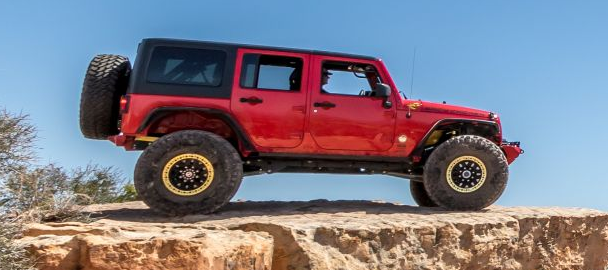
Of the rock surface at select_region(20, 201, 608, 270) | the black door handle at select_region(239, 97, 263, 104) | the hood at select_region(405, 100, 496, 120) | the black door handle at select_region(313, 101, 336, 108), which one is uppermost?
the hood at select_region(405, 100, 496, 120)

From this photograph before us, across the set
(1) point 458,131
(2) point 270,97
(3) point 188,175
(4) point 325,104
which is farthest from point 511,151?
(3) point 188,175

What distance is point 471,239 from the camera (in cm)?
692

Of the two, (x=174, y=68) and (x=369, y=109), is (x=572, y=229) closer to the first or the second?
(x=369, y=109)

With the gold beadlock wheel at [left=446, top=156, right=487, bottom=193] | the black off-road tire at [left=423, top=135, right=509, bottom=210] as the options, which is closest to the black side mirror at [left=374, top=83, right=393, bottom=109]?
the black off-road tire at [left=423, top=135, right=509, bottom=210]

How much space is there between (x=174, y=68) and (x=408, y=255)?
10.7 feet

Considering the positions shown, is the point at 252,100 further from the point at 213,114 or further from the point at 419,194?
the point at 419,194

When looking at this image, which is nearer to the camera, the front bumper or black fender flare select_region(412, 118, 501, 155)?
black fender flare select_region(412, 118, 501, 155)

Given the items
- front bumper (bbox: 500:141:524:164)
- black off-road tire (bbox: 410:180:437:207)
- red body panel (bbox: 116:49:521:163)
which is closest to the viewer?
red body panel (bbox: 116:49:521:163)

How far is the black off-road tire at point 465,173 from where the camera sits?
24.7 ft

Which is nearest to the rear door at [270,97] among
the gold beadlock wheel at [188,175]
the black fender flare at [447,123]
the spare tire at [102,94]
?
the gold beadlock wheel at [188,175]

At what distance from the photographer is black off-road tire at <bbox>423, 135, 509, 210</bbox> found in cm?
752

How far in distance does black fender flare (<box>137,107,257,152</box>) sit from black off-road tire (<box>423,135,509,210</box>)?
7.21 ft

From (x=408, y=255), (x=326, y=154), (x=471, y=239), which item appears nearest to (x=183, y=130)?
(x=326, y=154)

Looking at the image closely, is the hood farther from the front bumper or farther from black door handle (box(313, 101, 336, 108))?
black door handle (box(313, 101, 336, 108))
